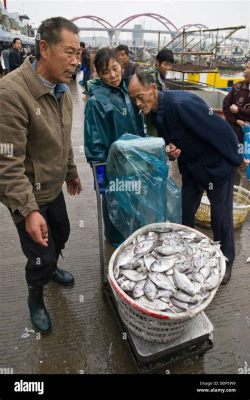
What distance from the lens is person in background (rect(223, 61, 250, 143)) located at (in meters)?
4.70

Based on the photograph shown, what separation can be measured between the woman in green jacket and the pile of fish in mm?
975

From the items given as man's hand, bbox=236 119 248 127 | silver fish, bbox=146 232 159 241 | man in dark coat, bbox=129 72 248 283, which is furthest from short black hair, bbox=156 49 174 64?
silver fish, bbox=146 232 159 241

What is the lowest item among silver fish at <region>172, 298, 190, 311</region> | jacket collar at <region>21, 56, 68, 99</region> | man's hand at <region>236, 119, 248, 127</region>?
silver fish at <region>172, 298, 190, 311</region>

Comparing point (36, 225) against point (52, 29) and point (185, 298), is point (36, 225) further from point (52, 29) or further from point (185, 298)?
point (52, 29)

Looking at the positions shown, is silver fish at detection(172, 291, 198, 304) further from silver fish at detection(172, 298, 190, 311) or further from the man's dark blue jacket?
the man's dark blue jacket

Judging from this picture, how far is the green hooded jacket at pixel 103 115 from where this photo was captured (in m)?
2.70

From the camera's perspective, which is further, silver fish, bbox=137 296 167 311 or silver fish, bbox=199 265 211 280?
silver fish, bbox=199 265 211 280

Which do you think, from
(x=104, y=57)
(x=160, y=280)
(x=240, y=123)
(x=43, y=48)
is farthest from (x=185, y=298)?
(x=240, y=123)

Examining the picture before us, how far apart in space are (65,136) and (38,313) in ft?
4.90

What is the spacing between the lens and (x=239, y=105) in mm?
4789
